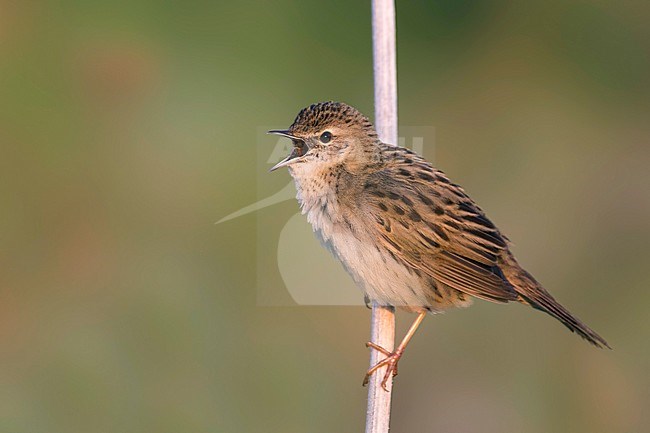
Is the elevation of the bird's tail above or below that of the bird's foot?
above

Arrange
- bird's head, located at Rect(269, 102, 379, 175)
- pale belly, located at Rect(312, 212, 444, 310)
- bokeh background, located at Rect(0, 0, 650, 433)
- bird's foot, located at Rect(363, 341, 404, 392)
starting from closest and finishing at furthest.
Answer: bird's foot, located at Rect(363, 341, 404, 392)
pale belly, located at Rect(312, 212, 444, 310)
bird's head, located at Rect(269, 102, 379, 175)
bokeh background, located at Rect(0, 0, 650, 433)

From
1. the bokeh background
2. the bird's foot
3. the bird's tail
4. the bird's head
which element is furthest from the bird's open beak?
the bokeh background

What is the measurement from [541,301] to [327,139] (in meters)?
1.09

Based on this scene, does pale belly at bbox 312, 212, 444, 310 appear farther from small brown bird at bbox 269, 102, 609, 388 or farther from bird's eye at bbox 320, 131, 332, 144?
bird's eye at bbox 320, 131, 332, 144

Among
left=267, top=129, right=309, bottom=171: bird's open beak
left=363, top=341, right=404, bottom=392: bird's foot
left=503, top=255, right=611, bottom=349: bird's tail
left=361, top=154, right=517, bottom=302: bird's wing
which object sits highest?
left=267, top=129, right=309, bottom=171: bird's open beak

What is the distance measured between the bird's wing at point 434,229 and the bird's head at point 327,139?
122 millimetres

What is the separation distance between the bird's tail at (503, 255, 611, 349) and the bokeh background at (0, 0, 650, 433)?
2.00 m

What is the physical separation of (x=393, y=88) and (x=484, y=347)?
105 inches

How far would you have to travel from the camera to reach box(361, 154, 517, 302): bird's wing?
382 centimetres

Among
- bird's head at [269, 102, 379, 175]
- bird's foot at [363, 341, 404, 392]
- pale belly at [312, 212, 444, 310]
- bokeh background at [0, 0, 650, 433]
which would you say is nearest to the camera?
bird's foot at [363, 341, 404, 392]

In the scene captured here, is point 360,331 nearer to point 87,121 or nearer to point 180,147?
point 180,147

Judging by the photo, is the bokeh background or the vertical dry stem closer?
the vertical dry stem

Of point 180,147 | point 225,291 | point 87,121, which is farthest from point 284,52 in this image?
point 225,291

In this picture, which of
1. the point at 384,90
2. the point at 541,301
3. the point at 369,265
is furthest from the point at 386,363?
the point at 384,90
